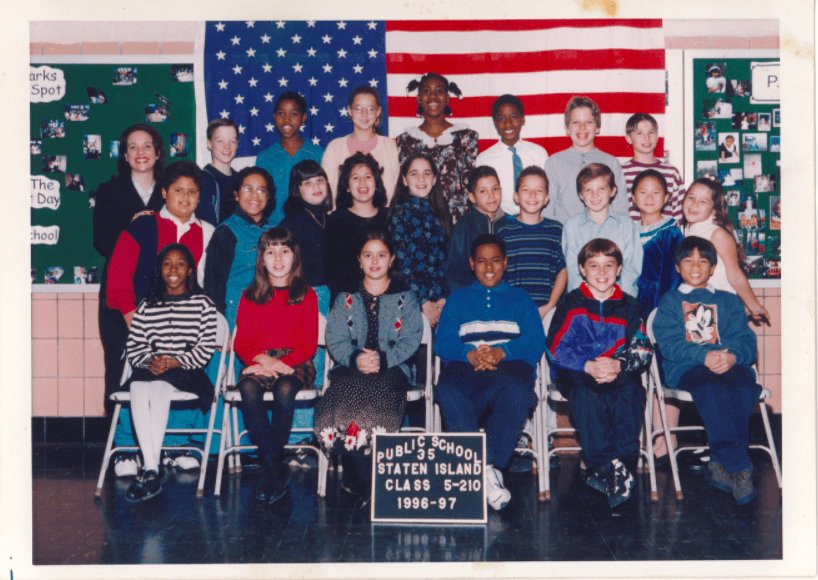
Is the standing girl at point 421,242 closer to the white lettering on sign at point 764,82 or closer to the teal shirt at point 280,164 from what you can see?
the teal shirt at point 280,164

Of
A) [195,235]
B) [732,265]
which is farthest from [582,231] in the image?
[195,235]

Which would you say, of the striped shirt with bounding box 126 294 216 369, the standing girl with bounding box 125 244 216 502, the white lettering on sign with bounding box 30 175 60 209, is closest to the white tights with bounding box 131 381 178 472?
the standing girl with bounding box 125 244 216 502

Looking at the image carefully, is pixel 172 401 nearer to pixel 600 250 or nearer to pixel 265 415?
pixel 265 415

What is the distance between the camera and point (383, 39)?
4.48m

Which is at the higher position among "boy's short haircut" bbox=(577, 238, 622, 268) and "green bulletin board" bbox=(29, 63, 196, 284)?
"green bulletin board" bbox=(29, 63, 196, 284)

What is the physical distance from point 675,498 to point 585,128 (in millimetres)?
2137

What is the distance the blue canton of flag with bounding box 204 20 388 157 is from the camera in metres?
4.48

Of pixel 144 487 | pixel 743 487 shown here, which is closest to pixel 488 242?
pixel 743 487

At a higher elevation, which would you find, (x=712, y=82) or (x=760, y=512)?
(x=712, y=82)

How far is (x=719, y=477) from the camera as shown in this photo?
3.67 meters

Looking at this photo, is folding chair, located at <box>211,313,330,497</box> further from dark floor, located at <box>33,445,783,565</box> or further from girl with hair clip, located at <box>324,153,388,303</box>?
girl with hair clip, located at <box>324,153,388,303</box>

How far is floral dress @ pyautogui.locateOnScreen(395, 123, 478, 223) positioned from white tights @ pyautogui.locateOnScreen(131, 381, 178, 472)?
6.27ft

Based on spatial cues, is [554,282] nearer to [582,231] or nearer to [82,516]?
[582,231]

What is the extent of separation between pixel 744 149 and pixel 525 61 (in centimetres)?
152
